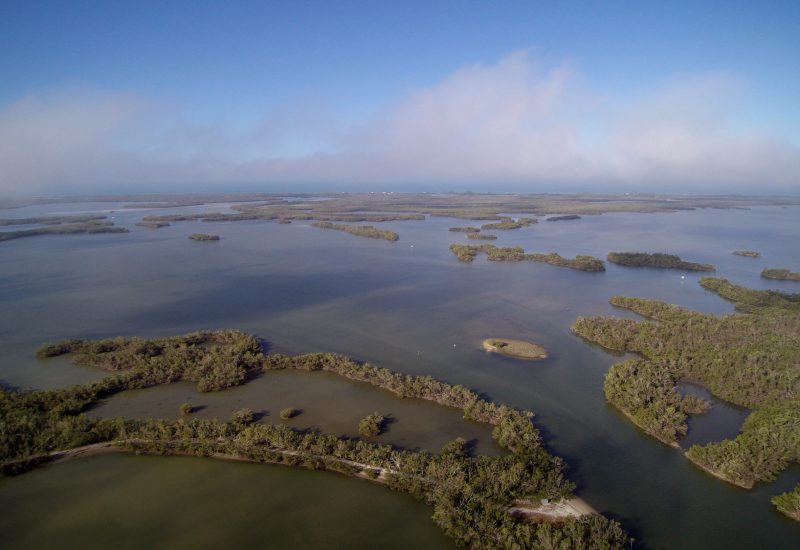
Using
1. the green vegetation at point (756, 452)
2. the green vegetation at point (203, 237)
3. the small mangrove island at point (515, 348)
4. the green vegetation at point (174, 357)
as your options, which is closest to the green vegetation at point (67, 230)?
the green vegetation at point (203, 237)

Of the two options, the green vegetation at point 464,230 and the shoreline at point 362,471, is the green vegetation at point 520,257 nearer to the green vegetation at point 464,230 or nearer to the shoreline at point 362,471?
the green vegetation at point 464,230

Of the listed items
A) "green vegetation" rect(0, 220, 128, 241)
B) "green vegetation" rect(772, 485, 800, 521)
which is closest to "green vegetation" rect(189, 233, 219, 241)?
"green vegetation" rect(0, 220, 128, 241)

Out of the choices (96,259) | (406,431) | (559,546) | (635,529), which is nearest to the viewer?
(559,546)

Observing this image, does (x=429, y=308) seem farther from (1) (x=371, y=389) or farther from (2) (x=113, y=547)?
(2) (x=113, y=547)

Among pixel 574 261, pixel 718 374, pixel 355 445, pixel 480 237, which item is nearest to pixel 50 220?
pixel 480 237

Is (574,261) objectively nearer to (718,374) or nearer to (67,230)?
(718,374)

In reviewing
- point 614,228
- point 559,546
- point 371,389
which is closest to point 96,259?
point 371,389
